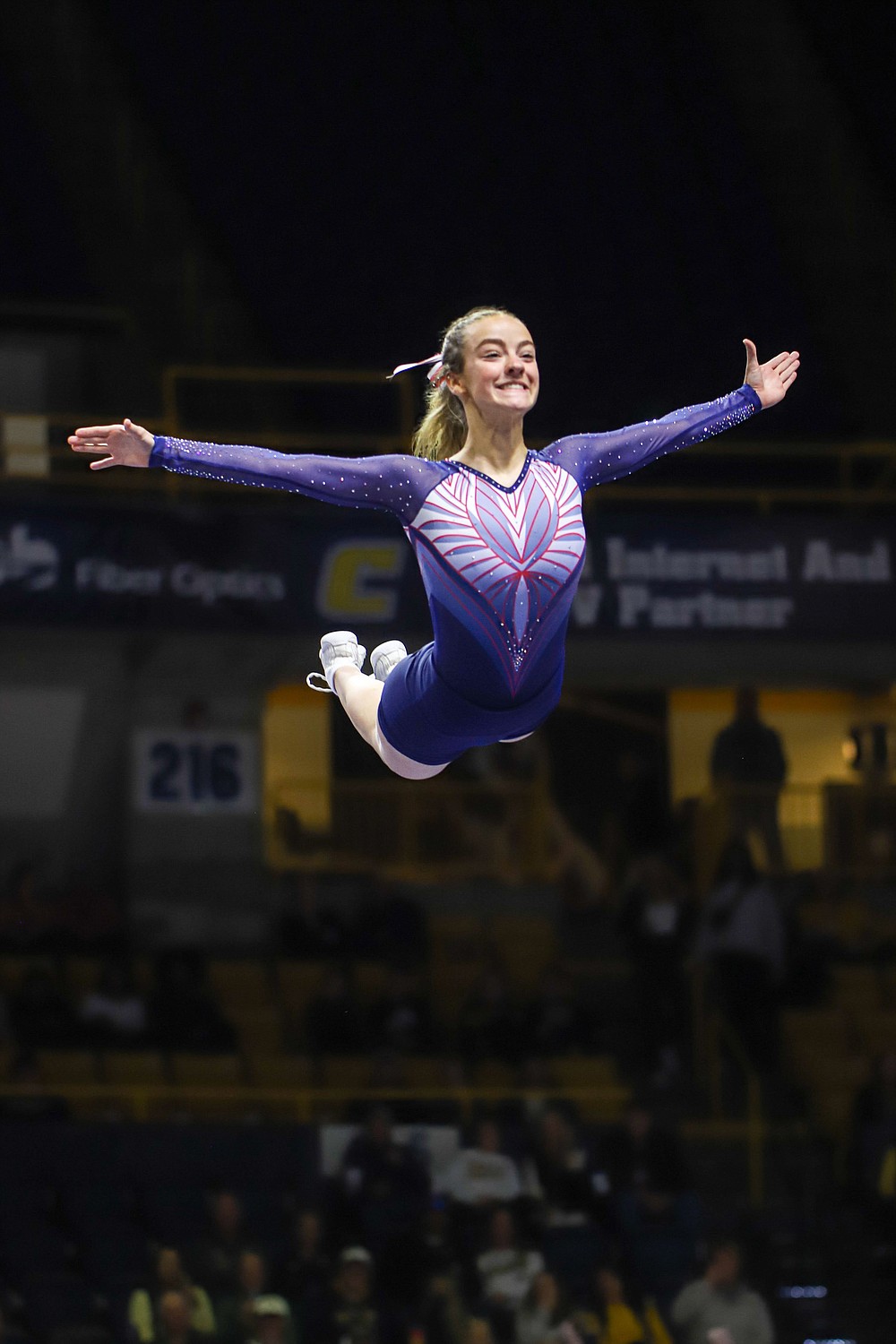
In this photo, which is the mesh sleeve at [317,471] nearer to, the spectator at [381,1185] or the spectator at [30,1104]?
the spectator at [381,1185]

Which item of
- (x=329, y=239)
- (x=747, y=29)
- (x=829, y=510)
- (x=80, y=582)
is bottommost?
(x=80, y=582)

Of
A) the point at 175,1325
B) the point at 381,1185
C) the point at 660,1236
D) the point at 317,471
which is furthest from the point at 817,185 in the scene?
the point at 317,471

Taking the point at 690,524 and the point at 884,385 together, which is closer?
the point at 690,524

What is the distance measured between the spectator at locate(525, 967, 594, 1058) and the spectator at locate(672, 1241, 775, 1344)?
7.97ft

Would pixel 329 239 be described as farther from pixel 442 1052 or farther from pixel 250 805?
pixel 442 1052

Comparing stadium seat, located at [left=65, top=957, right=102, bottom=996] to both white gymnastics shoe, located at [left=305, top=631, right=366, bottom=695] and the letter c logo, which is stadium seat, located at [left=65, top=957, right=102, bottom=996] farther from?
white gymnastics shoe, located at [left=305, top=631, right=366, bottom=695]

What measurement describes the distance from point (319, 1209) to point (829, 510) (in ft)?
31.2

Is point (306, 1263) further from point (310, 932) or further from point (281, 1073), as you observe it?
point (310, 932)

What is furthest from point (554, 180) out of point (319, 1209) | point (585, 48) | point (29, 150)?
point (319, 1209)

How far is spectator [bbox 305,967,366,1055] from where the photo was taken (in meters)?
12.4

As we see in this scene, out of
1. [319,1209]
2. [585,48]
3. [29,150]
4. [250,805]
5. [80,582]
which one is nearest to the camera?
[319,1209]

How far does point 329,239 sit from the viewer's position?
720 inches

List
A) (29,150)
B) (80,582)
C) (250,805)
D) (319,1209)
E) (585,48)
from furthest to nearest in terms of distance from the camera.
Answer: (585,48), (29,150), (250,805), (80,582), (319,1209)

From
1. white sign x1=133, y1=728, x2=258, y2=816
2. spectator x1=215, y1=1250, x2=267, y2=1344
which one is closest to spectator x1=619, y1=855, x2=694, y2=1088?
white sign x1=133, y1=728, x2=258, y2=816
